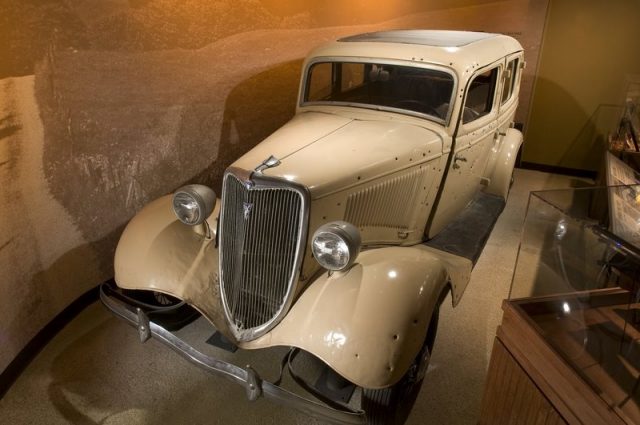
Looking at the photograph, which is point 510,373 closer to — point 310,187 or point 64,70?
point 310,187

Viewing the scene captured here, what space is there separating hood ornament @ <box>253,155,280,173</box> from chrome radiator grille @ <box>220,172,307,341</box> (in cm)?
9

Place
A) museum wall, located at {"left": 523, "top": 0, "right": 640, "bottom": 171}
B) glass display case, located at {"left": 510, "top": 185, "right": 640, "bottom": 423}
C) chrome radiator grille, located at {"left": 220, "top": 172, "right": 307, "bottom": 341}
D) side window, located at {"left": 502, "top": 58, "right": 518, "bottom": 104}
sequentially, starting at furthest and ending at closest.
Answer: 1. museum wall, located at {"left": 523, "top": 0, "right": 640, "bottom": 171}
2. side window, located at {"left": 502, "top": 58, "right": 518, "bottom": 104}
3. chrome radiator grille, located at {"left": 220, "top": 172, "right": 307, "bottom": 341}
4. glass display case, located at {"left": 510, "top": 185, "right": 640, "bottom": 423}

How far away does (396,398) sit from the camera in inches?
81.6

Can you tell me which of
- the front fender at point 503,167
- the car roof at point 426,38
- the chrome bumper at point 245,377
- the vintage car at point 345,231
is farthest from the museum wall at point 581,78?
the chrome bumper at point 245,377

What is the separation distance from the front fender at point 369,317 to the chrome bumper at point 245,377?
0.18 metres

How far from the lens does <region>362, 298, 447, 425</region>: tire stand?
6.70 feet

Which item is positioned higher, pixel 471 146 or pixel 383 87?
pixel 383 87

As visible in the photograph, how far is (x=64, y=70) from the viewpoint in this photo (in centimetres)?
275

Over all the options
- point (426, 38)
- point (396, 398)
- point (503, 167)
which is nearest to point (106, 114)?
point (426, 38)

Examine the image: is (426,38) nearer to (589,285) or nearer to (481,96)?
(481,96)

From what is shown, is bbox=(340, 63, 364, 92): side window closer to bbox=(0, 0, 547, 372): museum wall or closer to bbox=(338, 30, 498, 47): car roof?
bbox=(338, 30, 498, 47): car roof

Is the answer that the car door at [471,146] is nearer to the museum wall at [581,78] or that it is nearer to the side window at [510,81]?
the side window at [510,81]

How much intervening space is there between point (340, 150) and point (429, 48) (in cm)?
114

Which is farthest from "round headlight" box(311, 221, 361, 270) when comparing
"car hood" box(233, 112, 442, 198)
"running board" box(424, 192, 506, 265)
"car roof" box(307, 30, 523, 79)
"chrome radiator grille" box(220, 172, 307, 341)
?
"car roof" box(307, 30, 523, 79)
